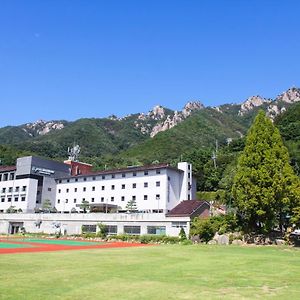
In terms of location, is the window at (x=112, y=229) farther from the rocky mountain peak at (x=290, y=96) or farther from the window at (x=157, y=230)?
the rocky mountain peak at (x=290, y=96)

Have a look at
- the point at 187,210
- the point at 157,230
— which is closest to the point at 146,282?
the point at 187,210

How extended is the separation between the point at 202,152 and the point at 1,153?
179 ft

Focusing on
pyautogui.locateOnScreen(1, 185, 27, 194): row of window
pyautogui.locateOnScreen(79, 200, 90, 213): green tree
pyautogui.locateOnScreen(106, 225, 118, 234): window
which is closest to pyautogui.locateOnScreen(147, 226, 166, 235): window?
pyautogui.locateOnScreen(106, 225, 118, 234): window

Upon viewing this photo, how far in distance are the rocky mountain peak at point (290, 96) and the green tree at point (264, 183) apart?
16005 cm

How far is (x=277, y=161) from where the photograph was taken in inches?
1567

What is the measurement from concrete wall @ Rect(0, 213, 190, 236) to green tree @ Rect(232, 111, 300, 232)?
35.1 feet

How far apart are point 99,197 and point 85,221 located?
11774 mm

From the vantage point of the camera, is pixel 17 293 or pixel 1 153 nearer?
pixel 17 293

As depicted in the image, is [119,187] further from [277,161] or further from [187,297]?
[187,297]

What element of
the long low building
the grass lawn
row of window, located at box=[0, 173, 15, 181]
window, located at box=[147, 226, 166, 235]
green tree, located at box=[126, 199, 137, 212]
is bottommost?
the grass lawn

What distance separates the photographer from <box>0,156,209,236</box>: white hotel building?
5234 centimetres

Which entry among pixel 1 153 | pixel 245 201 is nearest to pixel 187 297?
pixel 245 201

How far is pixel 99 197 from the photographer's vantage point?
226ft

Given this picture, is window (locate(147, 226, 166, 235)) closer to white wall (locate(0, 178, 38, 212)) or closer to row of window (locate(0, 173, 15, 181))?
white wall (locate(0, 178, 38, 212))
